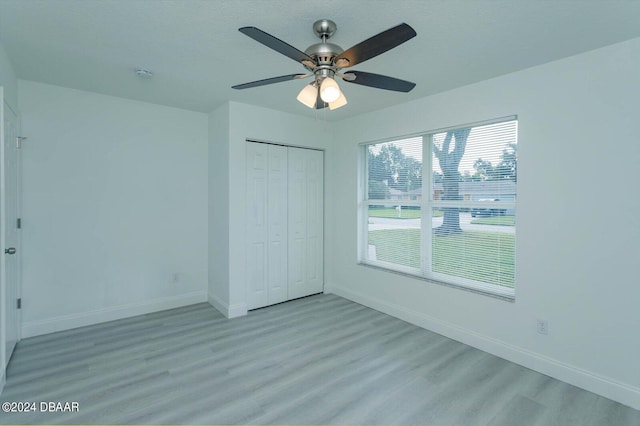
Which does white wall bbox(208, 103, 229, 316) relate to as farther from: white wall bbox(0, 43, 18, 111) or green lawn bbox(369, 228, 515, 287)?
green lawn bbox(369, 228, 515, 287)

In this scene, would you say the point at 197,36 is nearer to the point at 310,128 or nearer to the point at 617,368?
the point at 310,128

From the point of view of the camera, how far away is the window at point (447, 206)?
9.77ft

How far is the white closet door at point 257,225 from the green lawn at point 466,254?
1.65m

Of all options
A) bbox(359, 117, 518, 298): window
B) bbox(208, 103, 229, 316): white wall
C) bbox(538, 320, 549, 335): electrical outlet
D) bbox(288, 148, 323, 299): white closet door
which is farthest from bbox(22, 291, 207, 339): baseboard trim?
bbox(538, 320, 549, 335): electrical outlet

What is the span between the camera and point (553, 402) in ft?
7.30

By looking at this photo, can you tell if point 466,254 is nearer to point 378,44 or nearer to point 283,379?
point 283,379

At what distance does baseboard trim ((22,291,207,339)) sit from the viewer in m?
3.20

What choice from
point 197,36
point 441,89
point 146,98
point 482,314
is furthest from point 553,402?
point 146,98

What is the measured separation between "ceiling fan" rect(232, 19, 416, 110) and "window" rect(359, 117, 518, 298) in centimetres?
147

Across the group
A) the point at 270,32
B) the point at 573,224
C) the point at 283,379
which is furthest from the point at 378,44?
the point at 283,379

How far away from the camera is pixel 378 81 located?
203cm

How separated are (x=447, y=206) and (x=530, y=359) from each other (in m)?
1.55

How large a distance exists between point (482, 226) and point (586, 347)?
48.1 inches

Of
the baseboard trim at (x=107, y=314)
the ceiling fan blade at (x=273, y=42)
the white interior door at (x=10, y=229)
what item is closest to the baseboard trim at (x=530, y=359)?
the baseboard trim at (x=107, y=314)
